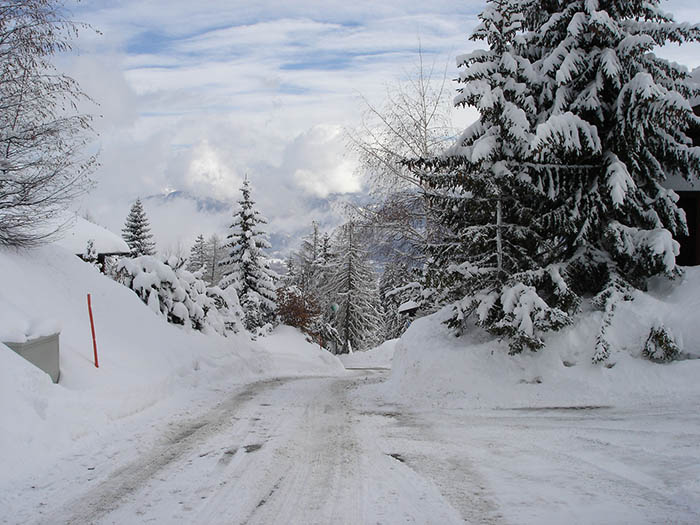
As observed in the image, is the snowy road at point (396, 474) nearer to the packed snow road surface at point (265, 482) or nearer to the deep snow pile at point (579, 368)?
the packed snow road surface at point (265, 482)

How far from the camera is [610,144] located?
10383 millimetres

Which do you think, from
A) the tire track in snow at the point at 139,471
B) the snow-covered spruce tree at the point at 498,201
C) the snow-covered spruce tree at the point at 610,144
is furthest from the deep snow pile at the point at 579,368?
the tire track in snow at the point at 139,471

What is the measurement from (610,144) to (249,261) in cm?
2565

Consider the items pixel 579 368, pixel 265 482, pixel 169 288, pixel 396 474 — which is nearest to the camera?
pixel 265 482

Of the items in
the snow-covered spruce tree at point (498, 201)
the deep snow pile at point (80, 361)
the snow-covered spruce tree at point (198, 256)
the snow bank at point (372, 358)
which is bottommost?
the snow bank at point (372, 358)

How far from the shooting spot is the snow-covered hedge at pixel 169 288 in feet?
53.4

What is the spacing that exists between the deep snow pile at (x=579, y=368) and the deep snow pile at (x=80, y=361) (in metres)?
5.36

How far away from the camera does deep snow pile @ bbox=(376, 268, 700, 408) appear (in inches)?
344

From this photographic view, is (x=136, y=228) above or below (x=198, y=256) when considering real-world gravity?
above

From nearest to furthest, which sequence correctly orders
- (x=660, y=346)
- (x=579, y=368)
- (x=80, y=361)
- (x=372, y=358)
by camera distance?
(x=660, y=346) → (x=80, y=361) → (x=579, y=368) → (x=372, y=358)

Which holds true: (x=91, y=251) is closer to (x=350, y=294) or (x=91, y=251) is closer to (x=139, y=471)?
(x=139, y=471)

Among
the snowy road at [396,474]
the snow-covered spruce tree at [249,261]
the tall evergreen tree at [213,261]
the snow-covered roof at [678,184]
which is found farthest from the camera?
the tall evergreen tree at [213,261]

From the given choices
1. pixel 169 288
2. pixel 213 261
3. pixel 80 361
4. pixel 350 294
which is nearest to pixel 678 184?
pixel 80 361

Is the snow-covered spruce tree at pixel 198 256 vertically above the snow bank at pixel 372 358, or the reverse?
the snow-covered spruce tree at pixel 198 256
